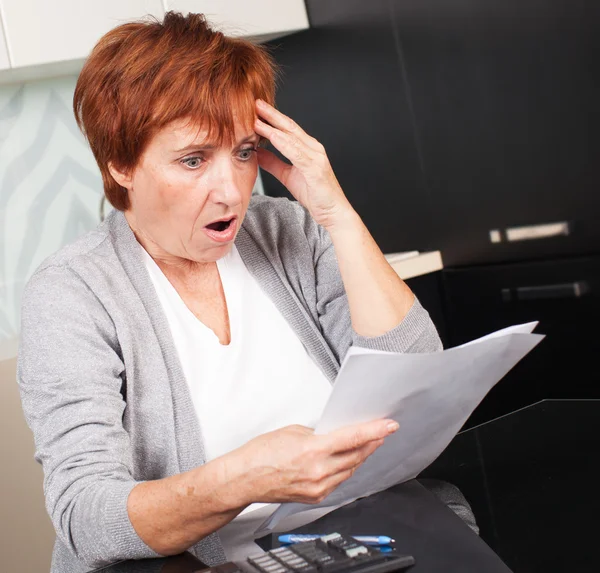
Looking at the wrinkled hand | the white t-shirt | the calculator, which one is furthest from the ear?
the calculator

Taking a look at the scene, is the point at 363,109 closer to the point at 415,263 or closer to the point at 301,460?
the point at 415,263

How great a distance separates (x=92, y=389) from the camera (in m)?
1.04

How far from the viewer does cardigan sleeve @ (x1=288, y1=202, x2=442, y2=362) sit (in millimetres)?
1233

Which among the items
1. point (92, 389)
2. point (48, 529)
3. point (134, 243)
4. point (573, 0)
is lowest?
point (48, 529)

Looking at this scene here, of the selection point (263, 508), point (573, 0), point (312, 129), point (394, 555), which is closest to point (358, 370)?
point (394, 555)

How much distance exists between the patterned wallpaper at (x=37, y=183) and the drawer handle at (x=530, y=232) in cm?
124

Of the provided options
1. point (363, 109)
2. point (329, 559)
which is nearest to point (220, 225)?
point (329, 559)

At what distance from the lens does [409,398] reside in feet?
2.88

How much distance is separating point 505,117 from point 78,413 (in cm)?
161

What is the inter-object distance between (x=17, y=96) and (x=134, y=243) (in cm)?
154

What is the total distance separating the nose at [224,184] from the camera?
119cm

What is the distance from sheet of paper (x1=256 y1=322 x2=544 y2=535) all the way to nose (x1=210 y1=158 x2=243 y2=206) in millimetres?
431

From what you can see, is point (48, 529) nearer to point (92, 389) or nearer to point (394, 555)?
point (92, 389)

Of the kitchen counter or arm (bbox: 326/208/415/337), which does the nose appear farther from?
the kitchen counter
